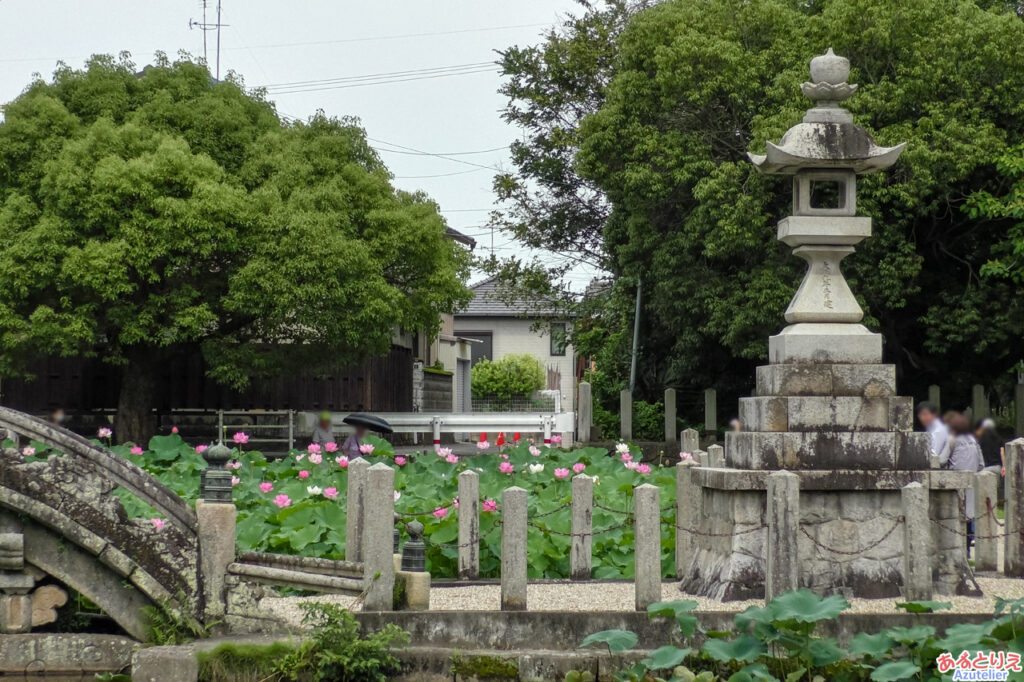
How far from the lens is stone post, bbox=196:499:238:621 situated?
33.3ft

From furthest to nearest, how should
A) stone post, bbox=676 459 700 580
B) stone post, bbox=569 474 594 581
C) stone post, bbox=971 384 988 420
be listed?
stone post, bbox=971 384 988 420 < stone post, bbox=676 459 700 580 < stone post, bbox=569 474 594 581

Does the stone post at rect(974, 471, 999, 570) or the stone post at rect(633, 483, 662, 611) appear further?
the stone post at rect(974, 471, 999, 570)

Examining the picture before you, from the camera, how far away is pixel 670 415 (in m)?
27.9

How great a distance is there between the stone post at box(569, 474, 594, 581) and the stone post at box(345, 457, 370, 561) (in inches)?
72.6

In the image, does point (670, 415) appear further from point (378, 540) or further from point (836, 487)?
point (378, 540)

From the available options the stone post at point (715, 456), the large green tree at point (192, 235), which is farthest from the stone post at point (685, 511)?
the large green tree at point (192, 235)

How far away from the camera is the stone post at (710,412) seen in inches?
1097

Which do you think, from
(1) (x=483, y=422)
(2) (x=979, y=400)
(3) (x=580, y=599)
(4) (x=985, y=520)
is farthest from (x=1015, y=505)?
(1) (x=483, y=422)

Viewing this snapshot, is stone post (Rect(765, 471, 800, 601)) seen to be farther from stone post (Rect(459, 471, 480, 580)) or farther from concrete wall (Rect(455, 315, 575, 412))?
concrete wall (Rect(455, 315, 575, 412))

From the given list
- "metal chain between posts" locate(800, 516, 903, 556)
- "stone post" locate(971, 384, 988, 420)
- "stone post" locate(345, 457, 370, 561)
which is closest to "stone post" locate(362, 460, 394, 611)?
"stone post" locate(345, 457, 370, 561)

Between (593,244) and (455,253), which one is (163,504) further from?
(593,244)

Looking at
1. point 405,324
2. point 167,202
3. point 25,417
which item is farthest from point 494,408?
point 25,417

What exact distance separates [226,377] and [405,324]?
3.98 meters

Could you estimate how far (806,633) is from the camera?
838 cm
